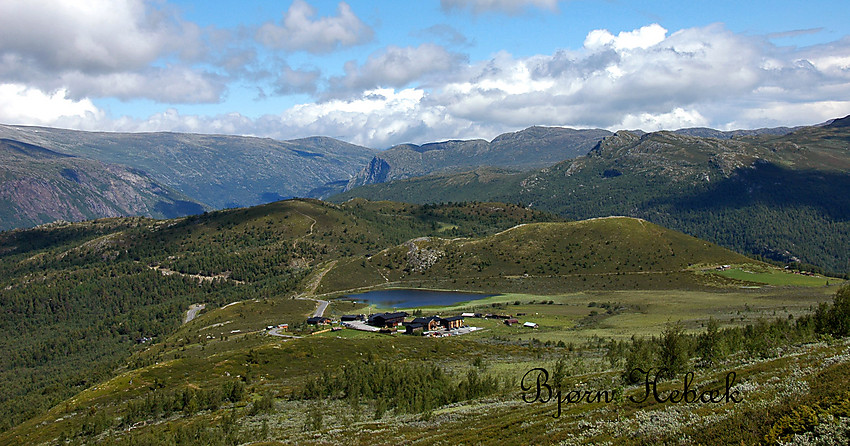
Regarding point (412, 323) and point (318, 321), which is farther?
point (318, 321)

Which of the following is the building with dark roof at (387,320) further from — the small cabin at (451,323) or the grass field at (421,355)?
the small cabin at (451,323)

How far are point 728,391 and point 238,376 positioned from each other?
2966 inches

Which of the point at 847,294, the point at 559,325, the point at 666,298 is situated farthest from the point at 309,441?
the point at 666,298

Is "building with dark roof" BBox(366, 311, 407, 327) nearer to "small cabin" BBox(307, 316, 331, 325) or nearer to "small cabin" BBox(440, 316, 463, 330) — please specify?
"small cabin" BBox(440, 316, 463, 330)

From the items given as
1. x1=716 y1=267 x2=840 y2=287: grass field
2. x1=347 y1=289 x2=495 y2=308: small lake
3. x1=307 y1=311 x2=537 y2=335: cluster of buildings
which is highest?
x1=716 y1=267 x2=840 y2=287: grass field

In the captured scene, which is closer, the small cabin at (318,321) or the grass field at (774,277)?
the small cabin at (318,321)

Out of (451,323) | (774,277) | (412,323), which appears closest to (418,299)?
(451,323)

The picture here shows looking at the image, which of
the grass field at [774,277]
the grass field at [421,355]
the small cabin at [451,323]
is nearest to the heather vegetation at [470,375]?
A: the grass field at [421,355]

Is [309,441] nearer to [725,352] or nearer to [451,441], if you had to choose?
[451,441]

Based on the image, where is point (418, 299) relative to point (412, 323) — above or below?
below

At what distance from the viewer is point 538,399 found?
1831 inches

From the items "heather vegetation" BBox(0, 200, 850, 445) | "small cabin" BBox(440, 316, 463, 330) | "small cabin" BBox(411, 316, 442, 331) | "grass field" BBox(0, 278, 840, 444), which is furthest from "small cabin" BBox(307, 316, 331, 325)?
"small cabin" BBox(440, 316, 463, 330)

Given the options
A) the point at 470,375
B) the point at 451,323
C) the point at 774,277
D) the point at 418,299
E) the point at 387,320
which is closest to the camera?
the point at 470,375

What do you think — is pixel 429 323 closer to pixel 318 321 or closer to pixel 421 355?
pixel 421 355
